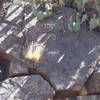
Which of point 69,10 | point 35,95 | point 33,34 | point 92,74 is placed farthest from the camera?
point 69,10

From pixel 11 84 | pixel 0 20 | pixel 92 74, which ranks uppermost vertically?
pixel 0 20

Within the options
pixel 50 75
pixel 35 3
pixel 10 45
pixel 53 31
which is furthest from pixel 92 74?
pixel 35 3

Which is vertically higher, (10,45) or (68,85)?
(10,45)

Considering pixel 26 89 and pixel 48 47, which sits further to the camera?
pixel 48 47

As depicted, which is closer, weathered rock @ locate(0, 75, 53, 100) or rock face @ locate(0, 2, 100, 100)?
weathered rock @ locate(0, 75, 53, 100)

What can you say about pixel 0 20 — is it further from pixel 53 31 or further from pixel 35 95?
pixel 35 95

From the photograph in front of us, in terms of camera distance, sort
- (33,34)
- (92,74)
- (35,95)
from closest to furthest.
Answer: (35,95)
(92,74)
(33,34)

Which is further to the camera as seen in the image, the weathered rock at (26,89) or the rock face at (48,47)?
the rock face at (48,47)

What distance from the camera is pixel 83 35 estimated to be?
6.39 metres

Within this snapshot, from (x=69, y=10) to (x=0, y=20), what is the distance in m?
1.38

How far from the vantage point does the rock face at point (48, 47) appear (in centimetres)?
561

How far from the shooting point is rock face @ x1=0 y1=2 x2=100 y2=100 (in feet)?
18.4

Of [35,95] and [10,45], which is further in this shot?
[10,45]

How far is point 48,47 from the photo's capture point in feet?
20.1
